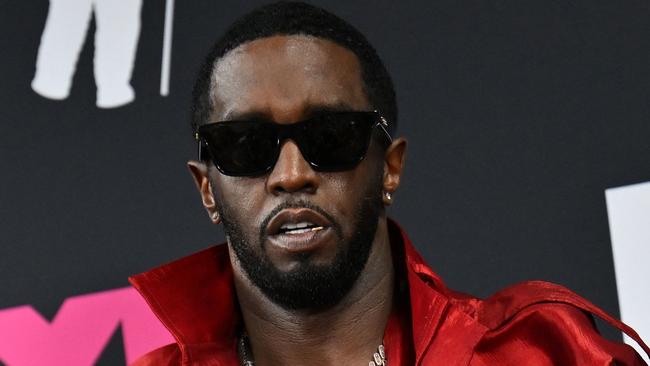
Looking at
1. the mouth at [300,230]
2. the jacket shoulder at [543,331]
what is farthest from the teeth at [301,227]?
the jacket shoulder at [543,331]

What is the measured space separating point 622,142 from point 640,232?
141 millimetres

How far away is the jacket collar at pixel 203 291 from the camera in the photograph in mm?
1417

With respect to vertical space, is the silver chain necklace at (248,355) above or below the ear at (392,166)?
below

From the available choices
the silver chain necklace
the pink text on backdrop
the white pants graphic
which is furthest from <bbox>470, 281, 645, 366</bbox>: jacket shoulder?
the white pants graphic

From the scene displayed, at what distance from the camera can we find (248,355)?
1442 millimetres

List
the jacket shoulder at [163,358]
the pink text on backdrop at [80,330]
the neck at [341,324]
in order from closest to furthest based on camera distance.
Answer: the neck at [341,324] → the jacket shoulder at [163,358] → the pink text on backdrop at [80,330]

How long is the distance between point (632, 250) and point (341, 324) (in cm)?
53

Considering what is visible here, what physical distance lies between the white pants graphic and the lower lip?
0.81m

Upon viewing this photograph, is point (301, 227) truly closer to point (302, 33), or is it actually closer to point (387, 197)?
point (387, 197)

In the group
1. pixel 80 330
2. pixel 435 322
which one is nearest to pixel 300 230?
pixel 435 322

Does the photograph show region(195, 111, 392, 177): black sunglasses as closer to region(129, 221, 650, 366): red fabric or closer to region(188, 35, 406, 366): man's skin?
region(188, 35, 406, 366): man's skin

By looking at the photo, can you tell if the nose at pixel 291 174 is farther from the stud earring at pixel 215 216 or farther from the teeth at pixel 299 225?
the stud earring at pixel 215 216

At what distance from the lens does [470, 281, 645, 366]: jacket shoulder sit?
4.08 ft

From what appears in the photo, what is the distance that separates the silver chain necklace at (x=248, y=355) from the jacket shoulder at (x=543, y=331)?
0.45 feet
